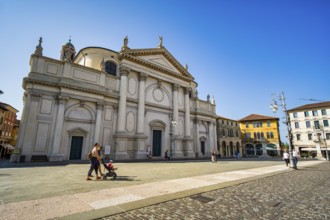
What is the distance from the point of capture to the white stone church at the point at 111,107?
1643 centimetres

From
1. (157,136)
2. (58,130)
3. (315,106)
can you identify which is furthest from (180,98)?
(315,106)

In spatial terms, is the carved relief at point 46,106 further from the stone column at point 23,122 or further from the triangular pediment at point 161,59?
the triangular pediment at point 161,59

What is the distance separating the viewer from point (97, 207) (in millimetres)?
3943

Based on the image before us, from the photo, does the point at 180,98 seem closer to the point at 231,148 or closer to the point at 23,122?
the point at 23,122

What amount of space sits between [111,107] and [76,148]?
20.1 feet

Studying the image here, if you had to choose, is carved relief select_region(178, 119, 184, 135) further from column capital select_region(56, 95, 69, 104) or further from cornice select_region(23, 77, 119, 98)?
column capital select_region(56, 95, 69, 104)

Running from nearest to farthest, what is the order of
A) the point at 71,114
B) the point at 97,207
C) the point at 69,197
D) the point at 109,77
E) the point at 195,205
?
the point at 97,207 < the point at 195,205 < the point at 69,197 < the point at 71,114 < the point at 109,77

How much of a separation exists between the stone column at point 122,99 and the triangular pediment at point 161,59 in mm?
2566

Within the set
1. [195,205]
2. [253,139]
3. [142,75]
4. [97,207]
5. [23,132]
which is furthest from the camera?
[253,139]

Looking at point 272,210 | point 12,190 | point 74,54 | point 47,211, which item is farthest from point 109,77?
point 272,210

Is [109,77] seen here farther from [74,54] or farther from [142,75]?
[74,54]

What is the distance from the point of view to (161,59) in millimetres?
27016

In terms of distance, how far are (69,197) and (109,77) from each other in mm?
18871

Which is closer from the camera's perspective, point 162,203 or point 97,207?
point 97,207
